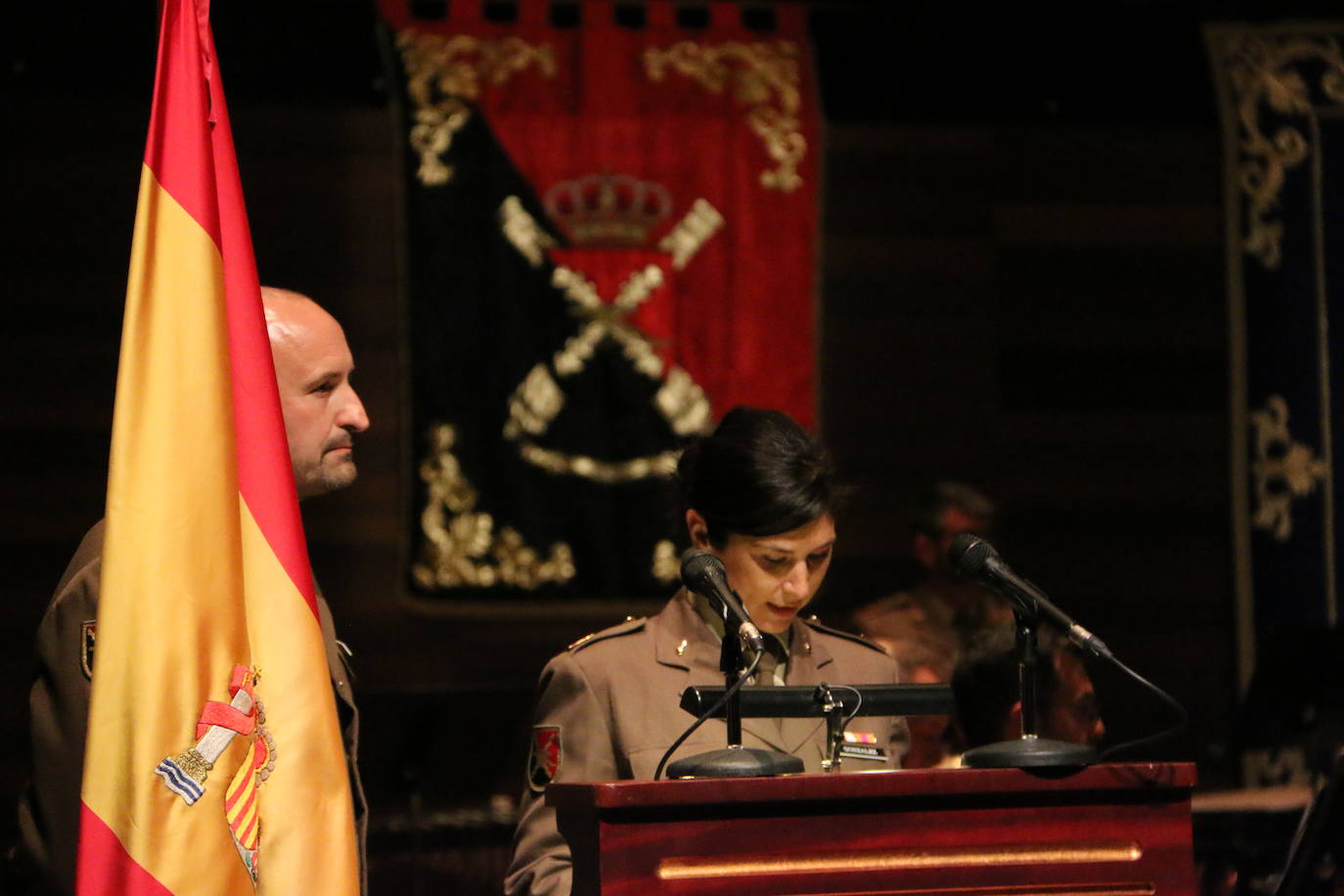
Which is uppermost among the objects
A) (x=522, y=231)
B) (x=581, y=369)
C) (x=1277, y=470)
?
(x=522, y=231)

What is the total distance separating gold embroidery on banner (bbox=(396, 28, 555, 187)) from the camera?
535cm

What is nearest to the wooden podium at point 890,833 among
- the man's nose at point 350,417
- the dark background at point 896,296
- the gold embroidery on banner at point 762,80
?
the man's nose at point 350,417

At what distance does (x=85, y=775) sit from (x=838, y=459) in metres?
4.06

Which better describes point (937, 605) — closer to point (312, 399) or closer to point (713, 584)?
point (312, 399)

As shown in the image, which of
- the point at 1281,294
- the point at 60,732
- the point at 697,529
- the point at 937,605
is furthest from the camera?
the point at 1281,294

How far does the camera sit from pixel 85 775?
2.09 meters

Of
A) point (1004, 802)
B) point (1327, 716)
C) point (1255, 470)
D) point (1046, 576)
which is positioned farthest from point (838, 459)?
point (1004, 802)

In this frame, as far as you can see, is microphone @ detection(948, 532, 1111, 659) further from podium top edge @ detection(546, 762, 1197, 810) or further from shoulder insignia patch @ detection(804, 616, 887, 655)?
shoulder insignia patch @ detection(804, 616, 887, 655)

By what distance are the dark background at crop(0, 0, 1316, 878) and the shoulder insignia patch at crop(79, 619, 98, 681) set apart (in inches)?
118

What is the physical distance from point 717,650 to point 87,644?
3.02 ft

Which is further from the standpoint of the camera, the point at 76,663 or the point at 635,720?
the point at 635,720

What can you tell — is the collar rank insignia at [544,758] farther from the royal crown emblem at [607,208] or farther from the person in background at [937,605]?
the royal crown emblem at [607,208]

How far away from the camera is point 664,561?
17.8ft

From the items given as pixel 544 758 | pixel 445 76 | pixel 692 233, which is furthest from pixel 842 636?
pixel 445 76
